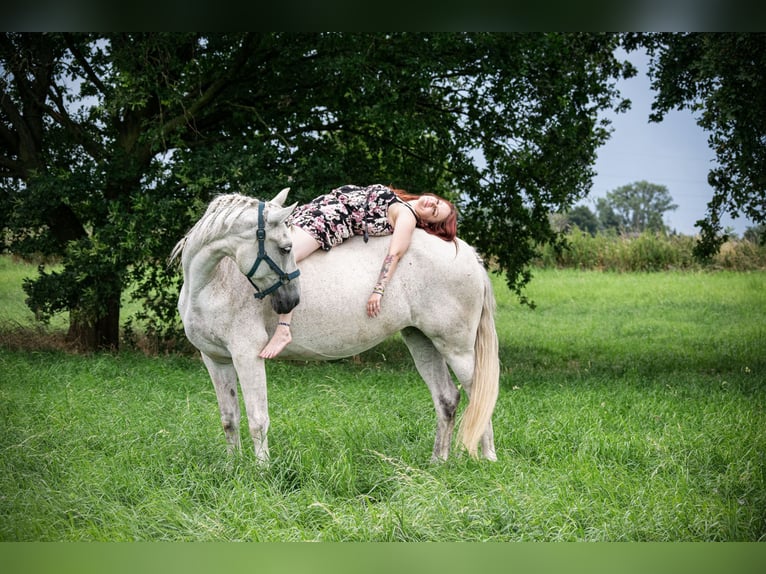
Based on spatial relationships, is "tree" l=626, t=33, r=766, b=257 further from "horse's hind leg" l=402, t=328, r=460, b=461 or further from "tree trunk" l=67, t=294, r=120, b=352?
"tree trunk" l=67, t=294, r=120, b=352

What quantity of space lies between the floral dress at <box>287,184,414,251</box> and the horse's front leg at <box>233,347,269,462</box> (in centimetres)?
69

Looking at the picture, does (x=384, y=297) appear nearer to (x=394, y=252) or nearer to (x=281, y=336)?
(x=394, y=252)

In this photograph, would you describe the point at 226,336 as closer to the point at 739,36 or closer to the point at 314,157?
the point at 314,157

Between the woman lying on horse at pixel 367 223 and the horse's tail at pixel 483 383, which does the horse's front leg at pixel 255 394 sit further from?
the horse's tail at pixel 483 383

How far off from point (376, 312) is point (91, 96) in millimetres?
6321

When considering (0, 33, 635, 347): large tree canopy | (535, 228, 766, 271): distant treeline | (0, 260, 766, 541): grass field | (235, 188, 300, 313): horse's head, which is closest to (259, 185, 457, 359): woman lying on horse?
(235, 188, 300, 313): horse's head

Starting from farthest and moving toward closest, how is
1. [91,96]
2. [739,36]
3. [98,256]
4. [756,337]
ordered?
1. [756,337]
2. [91,96]
3. [98,256]
4. [739,36]

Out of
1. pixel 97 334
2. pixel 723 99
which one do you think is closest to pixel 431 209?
pixel 723 99

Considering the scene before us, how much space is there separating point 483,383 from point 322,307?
3.21 feet

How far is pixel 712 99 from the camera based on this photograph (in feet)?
21.0

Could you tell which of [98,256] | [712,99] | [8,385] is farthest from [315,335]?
[712,99]

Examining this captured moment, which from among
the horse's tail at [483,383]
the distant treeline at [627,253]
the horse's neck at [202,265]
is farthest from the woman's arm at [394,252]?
the distant treeline at [627,253]

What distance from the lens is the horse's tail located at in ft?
12.6

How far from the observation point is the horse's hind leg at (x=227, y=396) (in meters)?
3.70
